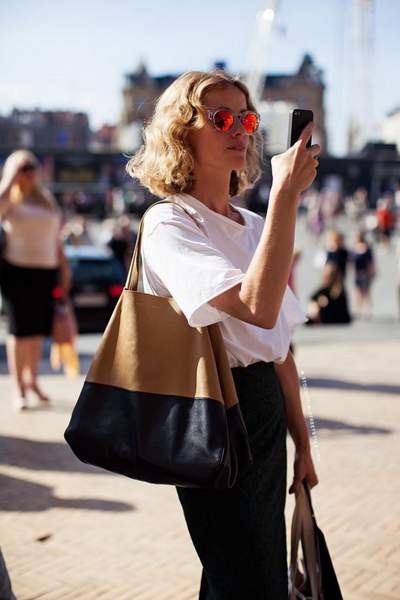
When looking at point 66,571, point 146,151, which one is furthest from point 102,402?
point 66,571

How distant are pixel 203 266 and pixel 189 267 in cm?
3

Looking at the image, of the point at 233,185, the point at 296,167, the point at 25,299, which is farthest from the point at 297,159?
the point at 25,299

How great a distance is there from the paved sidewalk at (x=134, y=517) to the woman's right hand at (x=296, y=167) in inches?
37.2

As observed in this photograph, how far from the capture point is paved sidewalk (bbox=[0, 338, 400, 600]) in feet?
10.8

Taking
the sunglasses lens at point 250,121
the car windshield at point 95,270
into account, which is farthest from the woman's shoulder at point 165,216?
the car windshield at point 95,270

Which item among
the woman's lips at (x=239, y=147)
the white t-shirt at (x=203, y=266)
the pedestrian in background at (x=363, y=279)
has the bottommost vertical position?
the pedestrian in background at (x=363, y=279)

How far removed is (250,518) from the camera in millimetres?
1950

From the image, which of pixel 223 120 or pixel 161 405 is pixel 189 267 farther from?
pixel 223 120

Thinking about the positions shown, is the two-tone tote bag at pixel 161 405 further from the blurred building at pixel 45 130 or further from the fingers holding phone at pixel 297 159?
the blurred building at pixel 45 130

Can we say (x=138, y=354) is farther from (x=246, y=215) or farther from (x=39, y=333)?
(x=39, y=333)

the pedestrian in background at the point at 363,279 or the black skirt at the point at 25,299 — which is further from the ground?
the black skirt at the point at 25,299

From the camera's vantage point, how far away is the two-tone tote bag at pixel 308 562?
2289 mm

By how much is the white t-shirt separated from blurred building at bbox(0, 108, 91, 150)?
59.1 metres

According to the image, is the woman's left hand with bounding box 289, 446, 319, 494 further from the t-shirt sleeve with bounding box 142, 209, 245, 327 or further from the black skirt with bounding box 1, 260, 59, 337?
the black skirt with bounding box 1, 260, 59, 337
